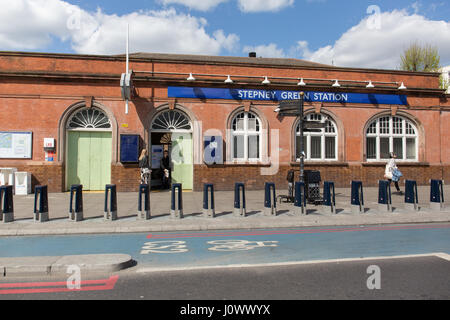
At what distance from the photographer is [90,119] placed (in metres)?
15.0

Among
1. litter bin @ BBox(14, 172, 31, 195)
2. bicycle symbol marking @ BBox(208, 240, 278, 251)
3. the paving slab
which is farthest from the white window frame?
bicycle symbol marking @ BBox(208, 240, 278, 251)

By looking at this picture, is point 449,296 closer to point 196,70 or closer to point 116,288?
point 116,288

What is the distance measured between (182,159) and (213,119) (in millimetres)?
2338

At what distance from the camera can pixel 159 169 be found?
16.3m

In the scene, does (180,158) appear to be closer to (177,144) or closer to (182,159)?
(182,159)

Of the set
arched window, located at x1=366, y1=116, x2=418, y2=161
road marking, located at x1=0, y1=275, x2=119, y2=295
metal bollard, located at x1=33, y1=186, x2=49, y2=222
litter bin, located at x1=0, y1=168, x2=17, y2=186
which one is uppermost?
arched window, located at x1=366, y1=116, x2=418, y2=161

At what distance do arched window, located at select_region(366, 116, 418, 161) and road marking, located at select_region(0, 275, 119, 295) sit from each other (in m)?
15.5

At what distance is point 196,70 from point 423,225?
11197mm

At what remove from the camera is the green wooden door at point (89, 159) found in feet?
49.0

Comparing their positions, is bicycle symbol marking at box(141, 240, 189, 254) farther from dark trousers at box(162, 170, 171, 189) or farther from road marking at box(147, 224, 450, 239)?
dark trousers at box(162, 170, 171, 189)

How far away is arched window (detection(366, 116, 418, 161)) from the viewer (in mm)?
17188

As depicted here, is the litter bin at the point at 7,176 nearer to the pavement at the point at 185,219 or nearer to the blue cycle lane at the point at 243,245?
the pavement at the point at 185,219

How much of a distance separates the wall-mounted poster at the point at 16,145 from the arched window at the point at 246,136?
8.77 m

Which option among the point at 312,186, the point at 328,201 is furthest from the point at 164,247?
the point at 312,186
